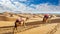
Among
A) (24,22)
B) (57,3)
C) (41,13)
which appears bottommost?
(24,22)

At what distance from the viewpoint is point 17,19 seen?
6.17 ft

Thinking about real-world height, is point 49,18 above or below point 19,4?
below

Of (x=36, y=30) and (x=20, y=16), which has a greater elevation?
(x=20, y=16)

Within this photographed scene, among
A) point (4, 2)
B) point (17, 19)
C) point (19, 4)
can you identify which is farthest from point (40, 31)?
point (4, 2)

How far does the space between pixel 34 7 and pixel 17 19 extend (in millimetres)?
300

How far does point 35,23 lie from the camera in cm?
191

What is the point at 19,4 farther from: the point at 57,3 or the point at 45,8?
the point at 57,3

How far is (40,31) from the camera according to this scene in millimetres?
1880

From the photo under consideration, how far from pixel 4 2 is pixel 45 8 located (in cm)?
59

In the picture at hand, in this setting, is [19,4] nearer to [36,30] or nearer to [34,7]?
[34,7]

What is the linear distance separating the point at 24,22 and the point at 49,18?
1.22 ft

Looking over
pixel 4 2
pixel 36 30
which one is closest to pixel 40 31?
pixel 36 30

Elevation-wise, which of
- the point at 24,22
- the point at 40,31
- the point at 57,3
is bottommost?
the point at 40,31

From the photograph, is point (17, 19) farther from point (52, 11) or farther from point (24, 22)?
point (52, 11)
